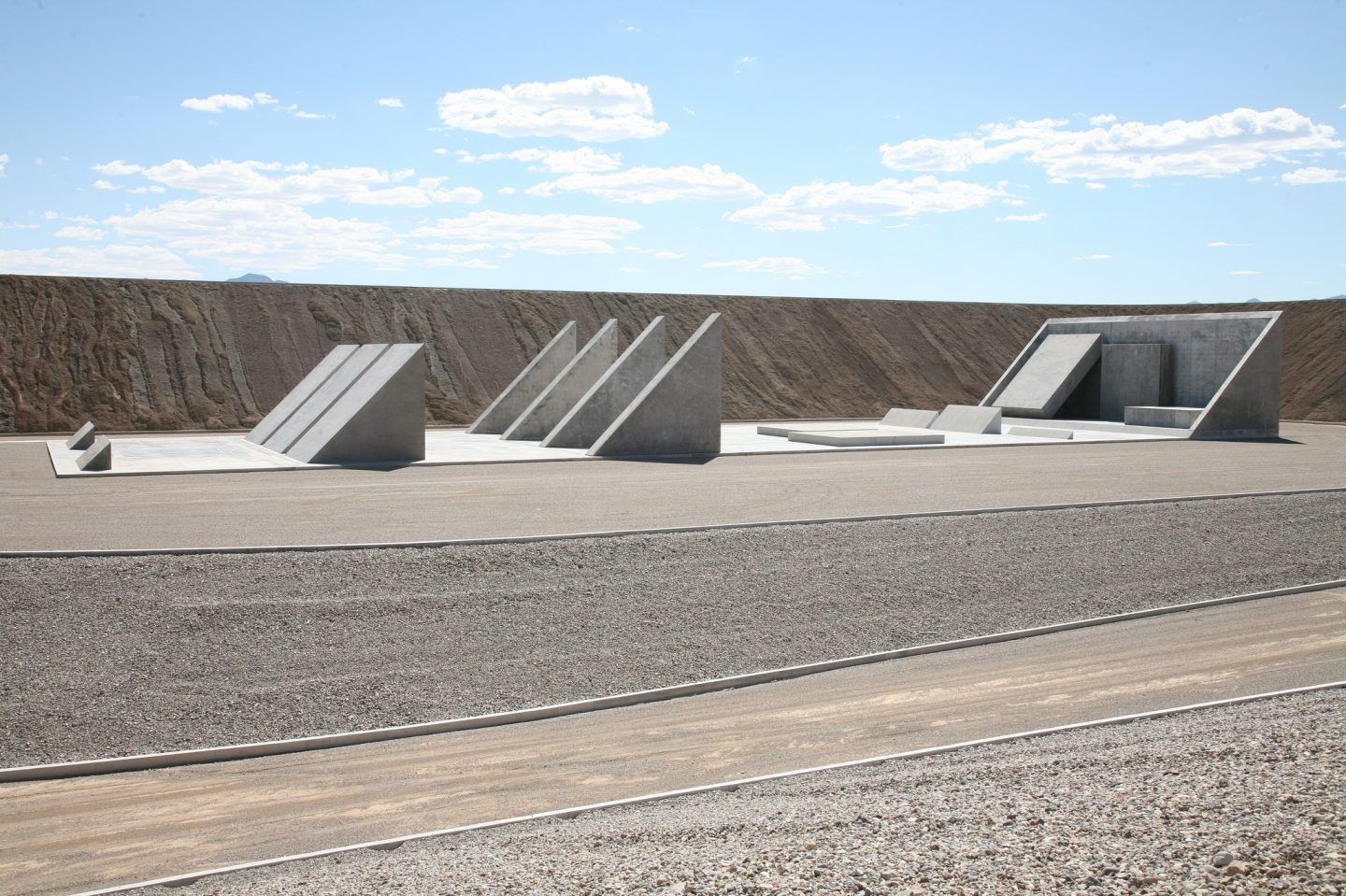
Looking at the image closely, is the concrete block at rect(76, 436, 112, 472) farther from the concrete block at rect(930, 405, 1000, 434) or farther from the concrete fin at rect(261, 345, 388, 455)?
the concrete block at rect(930, 405, 1000, 434)

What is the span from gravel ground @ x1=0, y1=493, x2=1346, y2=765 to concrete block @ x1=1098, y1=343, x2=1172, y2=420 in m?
17.1

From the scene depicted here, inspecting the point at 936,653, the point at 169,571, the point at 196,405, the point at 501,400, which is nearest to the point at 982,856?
the point at 936,653

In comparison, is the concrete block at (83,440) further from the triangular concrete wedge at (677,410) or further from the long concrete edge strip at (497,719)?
the long concrete edge strip at (497,719)

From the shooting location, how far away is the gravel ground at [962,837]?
5.40 metres

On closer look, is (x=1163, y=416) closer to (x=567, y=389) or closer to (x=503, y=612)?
(x=567, y=389)

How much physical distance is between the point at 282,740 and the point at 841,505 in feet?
29.1

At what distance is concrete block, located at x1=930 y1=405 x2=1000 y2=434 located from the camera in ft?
93.6

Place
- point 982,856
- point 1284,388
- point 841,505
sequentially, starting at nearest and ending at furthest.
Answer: point 982,856, point 841,505, point 1284,388

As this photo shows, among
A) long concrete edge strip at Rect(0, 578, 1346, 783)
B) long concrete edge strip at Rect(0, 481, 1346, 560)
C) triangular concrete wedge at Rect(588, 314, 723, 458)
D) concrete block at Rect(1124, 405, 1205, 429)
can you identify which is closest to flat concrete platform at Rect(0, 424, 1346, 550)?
long concrete edge strip at Rect(0, 481, 1346, 560)

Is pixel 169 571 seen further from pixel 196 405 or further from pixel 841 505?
pixel 196 405

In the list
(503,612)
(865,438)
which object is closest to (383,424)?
(503,612)

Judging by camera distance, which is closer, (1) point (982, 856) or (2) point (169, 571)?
(1) point (982, 856)

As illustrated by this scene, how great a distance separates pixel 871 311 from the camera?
4909 centimetres

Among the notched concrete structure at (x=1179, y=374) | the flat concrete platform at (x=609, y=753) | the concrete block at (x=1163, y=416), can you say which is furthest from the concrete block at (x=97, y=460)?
the concrete block at (x=1163, y=416)
